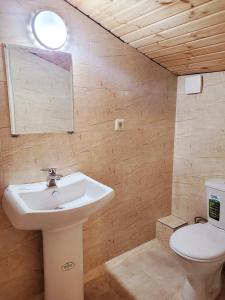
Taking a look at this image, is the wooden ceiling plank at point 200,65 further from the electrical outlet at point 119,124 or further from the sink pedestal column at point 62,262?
the sink pedestal column at point 62,262

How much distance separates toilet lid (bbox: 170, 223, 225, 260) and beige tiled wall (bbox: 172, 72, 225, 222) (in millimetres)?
410

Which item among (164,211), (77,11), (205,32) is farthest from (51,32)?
(164,211)

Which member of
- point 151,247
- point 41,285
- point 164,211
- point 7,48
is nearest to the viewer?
point 7,48

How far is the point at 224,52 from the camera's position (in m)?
1.53

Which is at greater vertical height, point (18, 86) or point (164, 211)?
point (18, 86)

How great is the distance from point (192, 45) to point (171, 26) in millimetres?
239

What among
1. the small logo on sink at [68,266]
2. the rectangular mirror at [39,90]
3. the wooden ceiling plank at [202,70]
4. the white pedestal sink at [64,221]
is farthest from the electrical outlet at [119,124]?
the small logo on sink at [68,266]

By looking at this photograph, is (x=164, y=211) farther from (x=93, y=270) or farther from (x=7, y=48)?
(x=7, y=48)

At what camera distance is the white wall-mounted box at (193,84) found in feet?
6.39

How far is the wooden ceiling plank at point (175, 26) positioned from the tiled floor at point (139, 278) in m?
1.79

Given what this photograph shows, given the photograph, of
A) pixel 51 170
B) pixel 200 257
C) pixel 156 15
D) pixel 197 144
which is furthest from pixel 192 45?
pixel 200 257

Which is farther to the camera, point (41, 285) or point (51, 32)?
point (41, 285)

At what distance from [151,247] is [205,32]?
1.84 metres

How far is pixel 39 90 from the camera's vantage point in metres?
1.44
